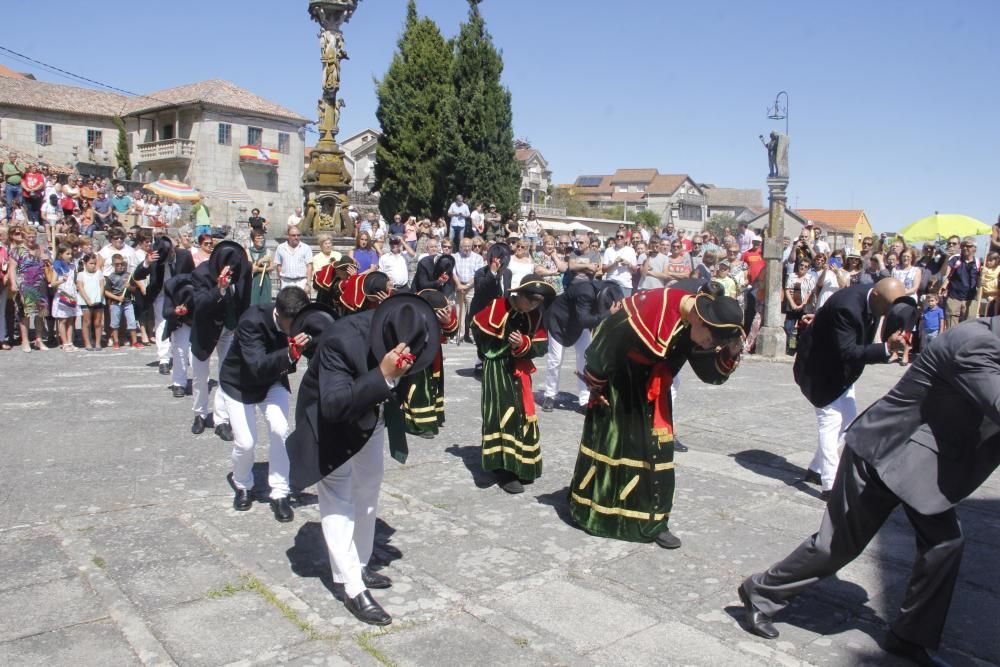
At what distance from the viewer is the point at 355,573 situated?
14.4 feet

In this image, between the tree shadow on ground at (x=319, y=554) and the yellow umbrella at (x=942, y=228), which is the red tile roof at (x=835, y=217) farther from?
the tree shadow on ground at (x=319, y=554)

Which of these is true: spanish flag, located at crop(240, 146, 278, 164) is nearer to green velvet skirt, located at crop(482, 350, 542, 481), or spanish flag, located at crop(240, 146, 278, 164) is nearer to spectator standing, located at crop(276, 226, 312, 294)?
spectator standing, located at crop(276, 226, 312, 294)

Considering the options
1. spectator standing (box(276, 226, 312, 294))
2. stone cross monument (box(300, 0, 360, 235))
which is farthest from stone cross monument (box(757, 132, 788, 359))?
stone cross monument (box(300, 0, 360, 235))

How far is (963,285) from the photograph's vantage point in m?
14.8

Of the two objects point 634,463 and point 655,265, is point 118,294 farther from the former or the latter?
point 634,463

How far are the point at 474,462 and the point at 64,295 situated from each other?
867cm

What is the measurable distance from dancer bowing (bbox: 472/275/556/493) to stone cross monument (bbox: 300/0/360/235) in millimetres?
16794

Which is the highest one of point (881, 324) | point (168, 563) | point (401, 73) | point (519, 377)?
point (401, 73)

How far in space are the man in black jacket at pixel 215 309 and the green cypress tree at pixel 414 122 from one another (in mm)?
32499

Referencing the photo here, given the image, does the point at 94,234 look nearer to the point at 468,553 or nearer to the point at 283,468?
the point at 283,468

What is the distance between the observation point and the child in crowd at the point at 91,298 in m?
13.3

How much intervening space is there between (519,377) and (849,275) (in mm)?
9235

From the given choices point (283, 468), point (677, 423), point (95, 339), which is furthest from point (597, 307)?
point (95, 339)

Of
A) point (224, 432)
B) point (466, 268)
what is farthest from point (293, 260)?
point (224, 432)
